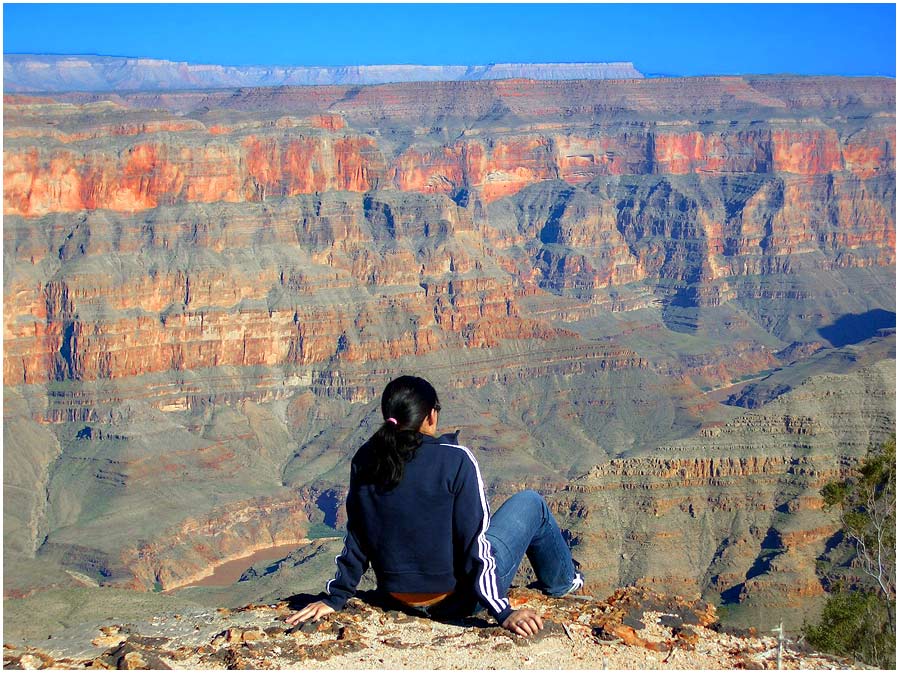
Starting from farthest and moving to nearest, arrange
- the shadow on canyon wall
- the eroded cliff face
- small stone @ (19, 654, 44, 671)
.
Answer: the shadow on canyon wall < the eroded cliff face < small stone @ (19, 654, 44, 671)

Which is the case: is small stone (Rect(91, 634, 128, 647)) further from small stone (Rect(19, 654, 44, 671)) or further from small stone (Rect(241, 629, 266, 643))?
small stone (Rect(241, 629, 266, 643))

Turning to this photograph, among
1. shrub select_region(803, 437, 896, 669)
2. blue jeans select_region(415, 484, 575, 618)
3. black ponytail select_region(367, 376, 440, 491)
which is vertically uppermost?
black ponytail select_region(367, 376, 440, 491)

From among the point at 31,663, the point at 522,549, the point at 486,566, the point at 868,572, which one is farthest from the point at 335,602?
the point at 868,572

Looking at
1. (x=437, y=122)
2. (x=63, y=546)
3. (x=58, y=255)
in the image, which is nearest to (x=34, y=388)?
(x=58, y=255)

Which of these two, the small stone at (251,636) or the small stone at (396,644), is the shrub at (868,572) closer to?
the small stone at (396,644)

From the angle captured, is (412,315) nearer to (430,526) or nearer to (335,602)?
(335,602)

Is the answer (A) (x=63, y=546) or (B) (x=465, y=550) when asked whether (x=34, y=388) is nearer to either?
(A) (x=63, y=546)

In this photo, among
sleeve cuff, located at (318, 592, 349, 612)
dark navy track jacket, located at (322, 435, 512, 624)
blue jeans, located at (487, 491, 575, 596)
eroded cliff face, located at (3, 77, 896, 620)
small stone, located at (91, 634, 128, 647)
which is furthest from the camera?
eroded cliff face, located at (3, 77, 896, 620)

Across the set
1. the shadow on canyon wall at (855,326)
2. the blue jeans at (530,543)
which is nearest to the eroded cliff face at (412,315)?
the shadow on canyon wall at (855,326)

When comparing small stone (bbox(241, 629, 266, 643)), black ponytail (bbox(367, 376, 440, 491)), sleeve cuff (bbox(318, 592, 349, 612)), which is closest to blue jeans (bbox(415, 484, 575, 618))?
sleeve cuff (bbox(318, 592, 349, 612))
